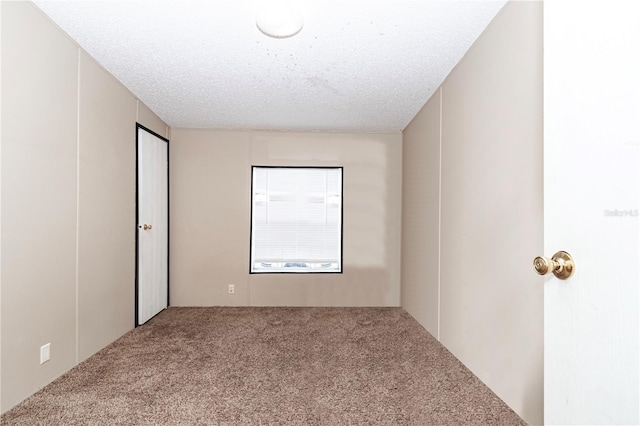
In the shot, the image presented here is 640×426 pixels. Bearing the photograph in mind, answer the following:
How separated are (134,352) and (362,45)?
124 inches

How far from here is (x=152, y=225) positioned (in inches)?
171

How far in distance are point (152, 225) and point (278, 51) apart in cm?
266

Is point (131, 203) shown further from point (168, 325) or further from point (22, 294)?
point (22, 294)

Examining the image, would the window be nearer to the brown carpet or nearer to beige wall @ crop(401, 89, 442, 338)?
beige wall @ crop(401, 89, 442, 338)

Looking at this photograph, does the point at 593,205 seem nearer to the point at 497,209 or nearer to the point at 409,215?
the point at 497,209

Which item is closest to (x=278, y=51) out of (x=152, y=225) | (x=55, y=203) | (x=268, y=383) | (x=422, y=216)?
(x=55, y=203)

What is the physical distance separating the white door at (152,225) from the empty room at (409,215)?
49 millimetres

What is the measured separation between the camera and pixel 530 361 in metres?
1.94

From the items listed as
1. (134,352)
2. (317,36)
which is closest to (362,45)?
(317,36)

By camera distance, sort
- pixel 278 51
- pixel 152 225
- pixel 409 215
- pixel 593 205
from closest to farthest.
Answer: pixel 593 205, pixel 278 51, pixel 152 225, pixel 409 215

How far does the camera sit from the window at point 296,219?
16.8 ft

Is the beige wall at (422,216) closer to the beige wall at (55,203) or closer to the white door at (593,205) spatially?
the white door at (593,205)

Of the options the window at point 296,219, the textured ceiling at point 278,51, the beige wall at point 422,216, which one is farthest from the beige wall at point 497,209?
the window at point 296,219

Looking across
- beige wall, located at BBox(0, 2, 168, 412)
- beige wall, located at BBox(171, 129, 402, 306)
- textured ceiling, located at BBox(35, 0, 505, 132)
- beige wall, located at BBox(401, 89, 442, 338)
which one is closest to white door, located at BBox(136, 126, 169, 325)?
beige wall, located at BBox(171, 129, 402, 306)
